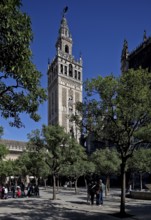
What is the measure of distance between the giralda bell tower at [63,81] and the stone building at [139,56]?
3557cm

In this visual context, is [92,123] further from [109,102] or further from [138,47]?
[138,47]

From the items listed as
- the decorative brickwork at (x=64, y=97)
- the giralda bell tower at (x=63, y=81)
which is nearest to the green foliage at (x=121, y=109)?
the giralda bell tower at (x=63, y=81)

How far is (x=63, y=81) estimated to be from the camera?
116000 millimetres

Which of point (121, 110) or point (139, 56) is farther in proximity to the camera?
point (139, 56)

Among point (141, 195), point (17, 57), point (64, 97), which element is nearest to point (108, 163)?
point (141, 195)

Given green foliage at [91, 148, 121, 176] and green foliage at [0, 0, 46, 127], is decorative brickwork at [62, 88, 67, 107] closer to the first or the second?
green foliage at [91, 148, 121, 176]

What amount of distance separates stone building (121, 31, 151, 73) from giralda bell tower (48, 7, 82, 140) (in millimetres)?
35572

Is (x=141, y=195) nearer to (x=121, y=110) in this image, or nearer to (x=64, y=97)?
(x=121, y=110)

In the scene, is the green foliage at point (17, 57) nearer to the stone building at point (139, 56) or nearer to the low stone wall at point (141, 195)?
the low stone wall at point (141, 195)

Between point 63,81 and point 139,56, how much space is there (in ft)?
157

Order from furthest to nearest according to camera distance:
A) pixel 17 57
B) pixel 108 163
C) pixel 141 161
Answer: pixel 108 163
pixel 141 161
pixel 17 57

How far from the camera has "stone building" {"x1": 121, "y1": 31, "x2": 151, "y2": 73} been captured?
6819 centimetres

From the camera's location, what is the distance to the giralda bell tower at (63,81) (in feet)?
369

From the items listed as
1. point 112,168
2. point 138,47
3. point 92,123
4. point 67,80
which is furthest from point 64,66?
point 92,123
